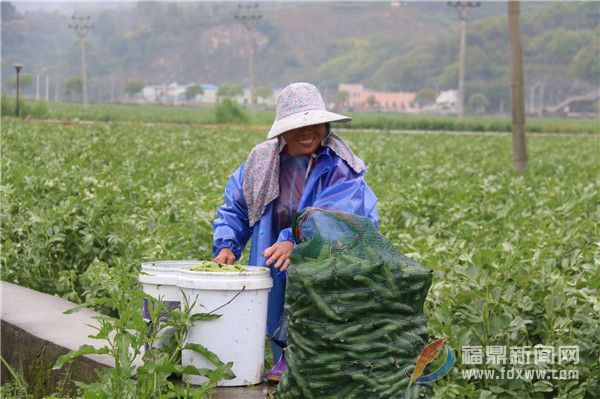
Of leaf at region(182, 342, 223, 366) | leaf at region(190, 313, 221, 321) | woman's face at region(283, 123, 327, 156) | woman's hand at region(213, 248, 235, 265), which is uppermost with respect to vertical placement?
woman's face at region(283, 123, 327, 156)

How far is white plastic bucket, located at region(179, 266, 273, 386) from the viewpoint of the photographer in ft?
12.7

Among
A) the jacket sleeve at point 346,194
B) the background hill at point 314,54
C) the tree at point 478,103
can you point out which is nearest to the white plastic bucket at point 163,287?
the jacket sleeve at point 346,194

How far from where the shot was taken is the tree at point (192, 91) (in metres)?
165

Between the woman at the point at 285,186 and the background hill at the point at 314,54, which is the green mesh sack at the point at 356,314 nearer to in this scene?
the woman at the point at 285,186

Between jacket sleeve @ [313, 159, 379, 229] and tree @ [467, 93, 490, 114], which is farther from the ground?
jacket sleeve @ [313, 159, 379, 229]

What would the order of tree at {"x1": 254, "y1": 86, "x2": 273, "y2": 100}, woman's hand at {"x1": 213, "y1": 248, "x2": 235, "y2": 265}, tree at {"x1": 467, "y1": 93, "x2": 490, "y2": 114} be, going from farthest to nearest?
tree at {"x1": 254, "y1": 86, "x2": 273, "y2": 100}, tree at {"x1": 467, "y1": 93, "x2": 490, "y2": 114}, woman's hand at {"x1": 213, "y1": 248, "x2": 235, "y2": 265}

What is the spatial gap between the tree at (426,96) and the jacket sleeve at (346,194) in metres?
160

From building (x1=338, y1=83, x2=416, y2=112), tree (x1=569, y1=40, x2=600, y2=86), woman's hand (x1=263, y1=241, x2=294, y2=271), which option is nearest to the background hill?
tree (x1=569, y1=40, x2=600, y2=86)

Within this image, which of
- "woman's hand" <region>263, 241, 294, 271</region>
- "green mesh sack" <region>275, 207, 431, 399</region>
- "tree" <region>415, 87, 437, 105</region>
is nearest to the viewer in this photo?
"green mesh sack" <region>275, 207, 431, 399</region>

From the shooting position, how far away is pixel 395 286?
3.17 m

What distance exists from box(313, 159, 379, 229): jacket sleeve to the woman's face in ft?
0.40

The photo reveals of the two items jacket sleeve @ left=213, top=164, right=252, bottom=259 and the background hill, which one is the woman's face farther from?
the background hill

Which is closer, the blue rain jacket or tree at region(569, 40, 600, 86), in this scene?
the blue rain jacket

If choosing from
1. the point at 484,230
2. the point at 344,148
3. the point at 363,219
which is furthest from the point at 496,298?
the point at 484,230
